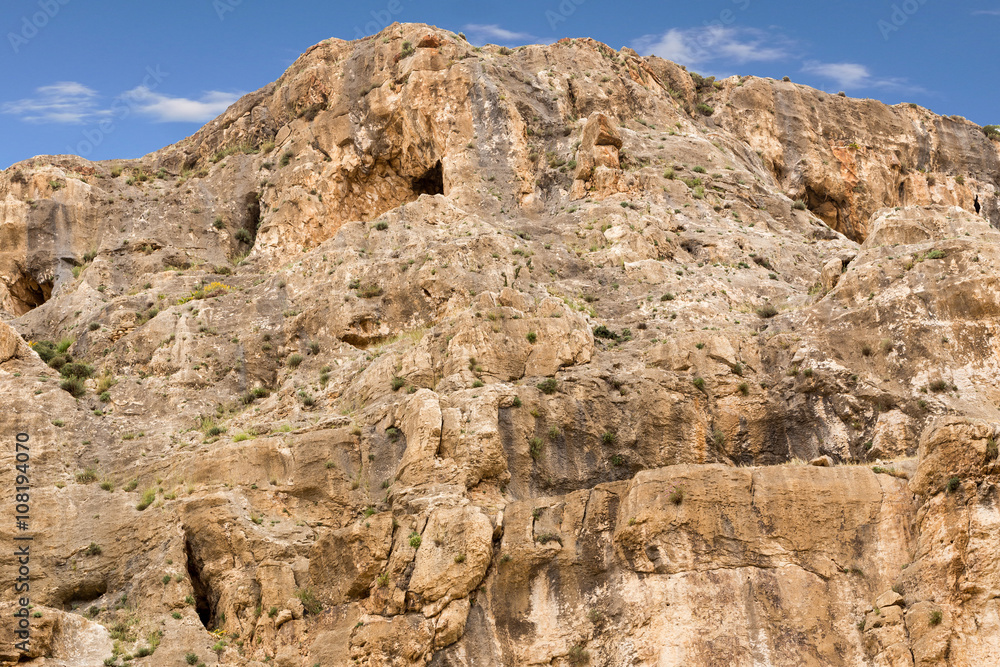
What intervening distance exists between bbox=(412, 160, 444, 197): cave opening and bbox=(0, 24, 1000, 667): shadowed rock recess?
14cm

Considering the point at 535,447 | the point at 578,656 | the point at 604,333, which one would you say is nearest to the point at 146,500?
the point at 535,447

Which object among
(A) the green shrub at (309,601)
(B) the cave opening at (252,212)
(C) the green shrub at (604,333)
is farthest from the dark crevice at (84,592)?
(B) the cave opening at (252,212)

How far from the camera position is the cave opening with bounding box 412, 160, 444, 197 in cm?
4856

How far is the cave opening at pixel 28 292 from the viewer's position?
47531 mm

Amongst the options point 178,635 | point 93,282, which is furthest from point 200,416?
point 93,282

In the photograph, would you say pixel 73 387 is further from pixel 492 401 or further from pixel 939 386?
pixel 939 386

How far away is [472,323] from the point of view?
112 feet

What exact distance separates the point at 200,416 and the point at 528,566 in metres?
13.1

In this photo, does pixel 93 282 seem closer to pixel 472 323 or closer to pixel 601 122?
pixel 472 323

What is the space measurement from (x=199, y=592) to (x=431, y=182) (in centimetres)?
2453

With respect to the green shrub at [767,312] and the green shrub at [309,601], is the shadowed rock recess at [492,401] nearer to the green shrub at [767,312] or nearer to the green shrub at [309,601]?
the green shrub at [309,601]

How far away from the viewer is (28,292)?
1901 inches

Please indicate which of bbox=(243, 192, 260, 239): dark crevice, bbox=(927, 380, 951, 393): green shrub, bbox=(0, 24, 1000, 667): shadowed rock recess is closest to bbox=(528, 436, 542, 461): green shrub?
bbox=(0, 24, 1000, 667): shadowed rock recess

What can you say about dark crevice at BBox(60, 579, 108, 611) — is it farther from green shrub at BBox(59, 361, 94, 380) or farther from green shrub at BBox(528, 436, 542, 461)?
green shrub at BBox(528, 436, 542, 461)
